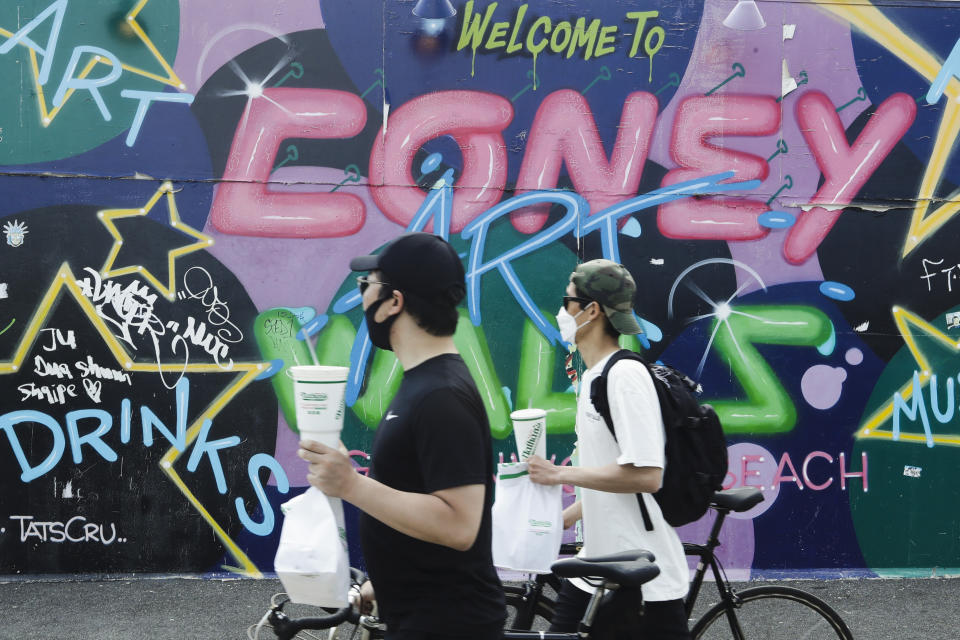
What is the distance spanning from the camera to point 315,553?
93.0 inches

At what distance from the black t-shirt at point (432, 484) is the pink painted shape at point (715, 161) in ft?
13.9

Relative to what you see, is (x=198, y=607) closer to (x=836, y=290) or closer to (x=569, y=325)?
(x=569, y=325)

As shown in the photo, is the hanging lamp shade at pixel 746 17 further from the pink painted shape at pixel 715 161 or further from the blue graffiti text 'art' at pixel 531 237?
the blue graffiti text 'art' at pixel 531 237

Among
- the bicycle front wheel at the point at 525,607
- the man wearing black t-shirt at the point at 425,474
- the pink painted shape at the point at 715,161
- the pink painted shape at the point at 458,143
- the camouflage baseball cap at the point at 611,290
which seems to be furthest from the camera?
the pink painted shape at the point at 715,161

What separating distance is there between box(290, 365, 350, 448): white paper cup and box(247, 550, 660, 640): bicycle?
0.55 meters

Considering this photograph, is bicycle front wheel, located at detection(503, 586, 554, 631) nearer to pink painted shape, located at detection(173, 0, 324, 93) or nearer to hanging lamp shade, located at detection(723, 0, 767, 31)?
pink painted shape, located at detection(173, 0, 324, 93)

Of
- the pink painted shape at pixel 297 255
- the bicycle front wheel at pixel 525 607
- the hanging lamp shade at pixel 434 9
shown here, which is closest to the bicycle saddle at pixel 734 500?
the bicycle front wheel at pixel 525 607

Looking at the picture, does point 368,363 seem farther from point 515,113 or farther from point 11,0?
point 11,0

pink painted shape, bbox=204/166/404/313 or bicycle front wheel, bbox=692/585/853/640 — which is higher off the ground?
pink painted shape, bbox=204/166/404/313

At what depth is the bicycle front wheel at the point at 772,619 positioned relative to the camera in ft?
12.8

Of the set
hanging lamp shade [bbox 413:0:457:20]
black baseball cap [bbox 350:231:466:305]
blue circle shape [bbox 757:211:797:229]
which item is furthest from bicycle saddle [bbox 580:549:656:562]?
hanging lamp shade [bbox 413:0:457:20]

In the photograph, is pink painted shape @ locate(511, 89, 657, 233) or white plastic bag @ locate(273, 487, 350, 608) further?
pink painted shape @ locate(511, 89, 657, 233)

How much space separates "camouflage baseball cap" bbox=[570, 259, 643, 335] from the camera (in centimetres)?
351

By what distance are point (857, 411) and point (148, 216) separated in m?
4.65
